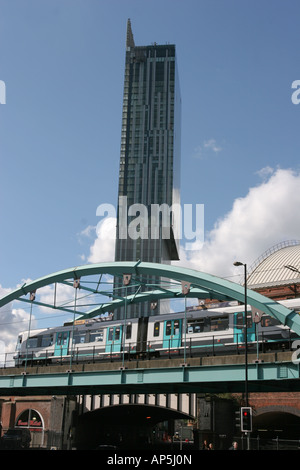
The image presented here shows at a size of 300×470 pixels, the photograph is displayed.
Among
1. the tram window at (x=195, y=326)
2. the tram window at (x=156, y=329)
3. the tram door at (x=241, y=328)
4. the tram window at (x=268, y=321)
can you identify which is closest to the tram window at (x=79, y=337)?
the tram window at (x=156, y=329)

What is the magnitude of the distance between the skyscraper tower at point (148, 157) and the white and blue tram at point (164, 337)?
114 metres

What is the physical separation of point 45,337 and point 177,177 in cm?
14857

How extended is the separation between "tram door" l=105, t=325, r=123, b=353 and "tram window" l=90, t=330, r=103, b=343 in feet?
2.67

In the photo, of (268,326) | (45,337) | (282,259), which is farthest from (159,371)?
(282,259)

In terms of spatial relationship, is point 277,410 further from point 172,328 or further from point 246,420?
point 246,420

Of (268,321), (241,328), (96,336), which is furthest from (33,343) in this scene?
(268,321)

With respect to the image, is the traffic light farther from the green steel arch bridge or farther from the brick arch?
the brick arch

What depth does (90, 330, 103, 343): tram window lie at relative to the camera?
42156mm

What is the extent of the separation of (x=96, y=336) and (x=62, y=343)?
3815 mm

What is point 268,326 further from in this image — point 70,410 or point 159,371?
point 70,410

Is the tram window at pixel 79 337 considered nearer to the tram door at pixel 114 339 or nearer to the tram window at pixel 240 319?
the tram door at pixel 114 339

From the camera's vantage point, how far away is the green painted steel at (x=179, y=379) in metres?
28.4

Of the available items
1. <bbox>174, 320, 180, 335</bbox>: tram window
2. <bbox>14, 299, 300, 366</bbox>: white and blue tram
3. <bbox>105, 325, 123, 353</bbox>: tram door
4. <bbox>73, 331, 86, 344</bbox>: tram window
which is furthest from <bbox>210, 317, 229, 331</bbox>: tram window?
<bbox>73, 331, 86, 344</bbox>: tram window
